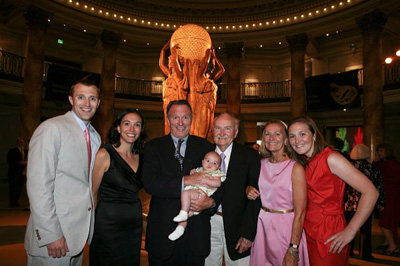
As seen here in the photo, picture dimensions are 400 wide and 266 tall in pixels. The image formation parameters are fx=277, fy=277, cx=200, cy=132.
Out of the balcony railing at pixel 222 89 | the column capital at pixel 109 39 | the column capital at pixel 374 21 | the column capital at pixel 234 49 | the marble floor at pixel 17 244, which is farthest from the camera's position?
the balcony railing at pixel 222 89

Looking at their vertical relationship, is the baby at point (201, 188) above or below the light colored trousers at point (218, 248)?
above

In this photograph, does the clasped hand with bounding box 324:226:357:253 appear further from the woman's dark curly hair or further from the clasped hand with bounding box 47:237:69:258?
the clasped hand with bounding box 47:237:69:258

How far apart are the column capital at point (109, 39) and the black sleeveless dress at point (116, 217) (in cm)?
1440

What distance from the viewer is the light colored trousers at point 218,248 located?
243cm

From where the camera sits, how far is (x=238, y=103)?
50.5 ft

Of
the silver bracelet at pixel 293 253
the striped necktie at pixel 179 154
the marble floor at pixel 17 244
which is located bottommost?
the marble floor at pixel 17 244

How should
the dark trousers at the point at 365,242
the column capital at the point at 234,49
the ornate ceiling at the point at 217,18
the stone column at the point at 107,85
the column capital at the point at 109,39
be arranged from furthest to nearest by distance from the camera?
the column capital at the point at 234,49 < the column capital at the point at 109,39 < the ornate ceiling at the point at 217,18 < the stone column at the point at 107,85 < the dark trousers at the point at 365,242

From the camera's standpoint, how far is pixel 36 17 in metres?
12.7

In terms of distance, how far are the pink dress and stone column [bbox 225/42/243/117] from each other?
41.8 feet

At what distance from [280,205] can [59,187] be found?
1.72m

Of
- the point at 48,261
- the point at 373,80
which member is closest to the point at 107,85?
the point at 373,80

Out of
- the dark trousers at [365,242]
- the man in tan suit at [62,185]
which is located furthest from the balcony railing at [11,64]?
the dark trousers at [365,242]

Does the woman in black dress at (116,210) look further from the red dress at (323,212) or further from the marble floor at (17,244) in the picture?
the marble floor at (17,244)

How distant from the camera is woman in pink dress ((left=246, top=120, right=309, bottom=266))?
2146 millimetres
